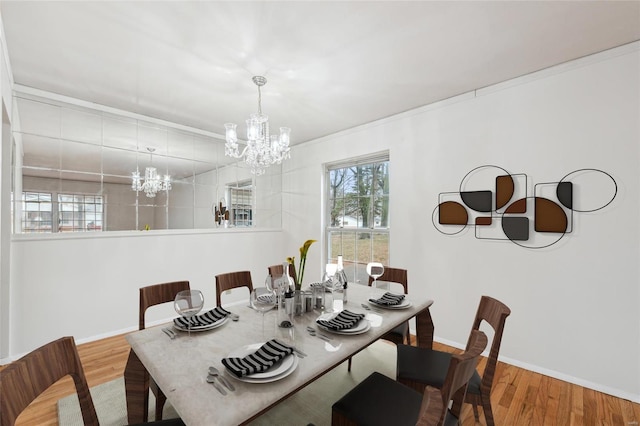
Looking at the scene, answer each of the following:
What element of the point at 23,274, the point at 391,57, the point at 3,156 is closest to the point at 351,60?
the point at 391,57

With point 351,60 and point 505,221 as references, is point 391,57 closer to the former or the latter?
point 351,60

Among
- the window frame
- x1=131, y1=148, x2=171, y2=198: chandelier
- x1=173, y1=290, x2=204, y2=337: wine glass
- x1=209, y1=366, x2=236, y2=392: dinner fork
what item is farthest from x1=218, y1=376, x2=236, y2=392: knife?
x1=131, y1=148, x2=171, y2=198: chandelier

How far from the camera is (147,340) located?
4.54 feet

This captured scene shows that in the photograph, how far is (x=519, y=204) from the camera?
8.34ft

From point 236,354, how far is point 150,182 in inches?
118

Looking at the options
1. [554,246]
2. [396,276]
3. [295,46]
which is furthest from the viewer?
[396,276]

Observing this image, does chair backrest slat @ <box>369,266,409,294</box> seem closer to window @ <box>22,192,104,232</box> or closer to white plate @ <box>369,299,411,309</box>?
white plate @ <box>369,299,411,309</box>

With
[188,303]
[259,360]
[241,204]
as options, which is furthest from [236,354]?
[241,204]

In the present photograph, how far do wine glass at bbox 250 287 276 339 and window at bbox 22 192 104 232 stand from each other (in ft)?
8.57

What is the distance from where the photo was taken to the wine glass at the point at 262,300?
1.43 meters

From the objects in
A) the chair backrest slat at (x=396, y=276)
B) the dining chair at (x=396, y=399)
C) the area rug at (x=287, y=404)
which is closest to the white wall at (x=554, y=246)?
the chair backrest slat at (x=396, y=276)

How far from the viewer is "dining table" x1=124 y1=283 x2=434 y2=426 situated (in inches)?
36.9

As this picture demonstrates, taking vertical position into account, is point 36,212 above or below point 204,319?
above

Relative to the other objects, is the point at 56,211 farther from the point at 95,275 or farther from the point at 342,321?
the point at 342,321
